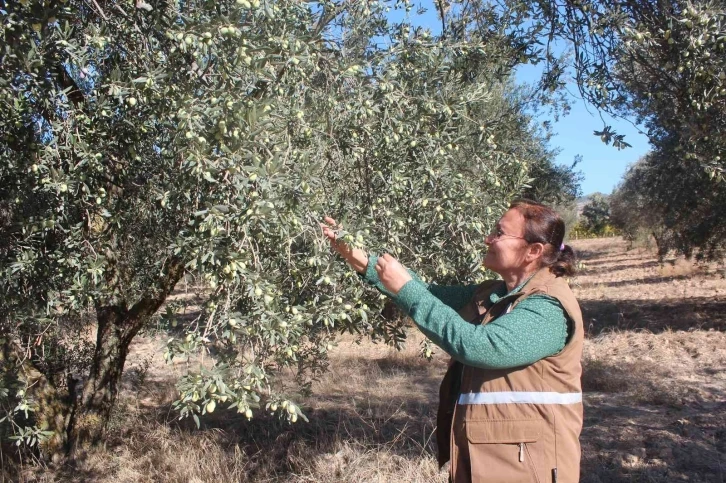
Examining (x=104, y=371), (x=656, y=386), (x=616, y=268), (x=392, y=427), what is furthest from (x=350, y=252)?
(x=616, y=268)

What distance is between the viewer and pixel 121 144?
3463mm

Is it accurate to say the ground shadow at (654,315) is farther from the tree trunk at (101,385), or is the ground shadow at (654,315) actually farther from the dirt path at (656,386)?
the tree trunk at (101,385)

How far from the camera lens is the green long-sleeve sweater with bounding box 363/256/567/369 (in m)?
1.82

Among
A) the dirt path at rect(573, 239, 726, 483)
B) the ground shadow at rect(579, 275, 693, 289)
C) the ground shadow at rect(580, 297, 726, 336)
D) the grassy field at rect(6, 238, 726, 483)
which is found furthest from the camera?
the ground shadow at rect(579, 275, 693, 289)

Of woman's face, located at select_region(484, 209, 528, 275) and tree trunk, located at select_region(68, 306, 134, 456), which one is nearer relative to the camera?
woman's face, located at select_region(484, 209, 528, 275)

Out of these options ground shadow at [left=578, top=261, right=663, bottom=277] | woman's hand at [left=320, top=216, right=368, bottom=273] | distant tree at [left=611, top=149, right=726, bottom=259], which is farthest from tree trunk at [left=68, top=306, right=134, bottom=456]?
ground shadow at [left=578, top=261, right=663, bottom=277]

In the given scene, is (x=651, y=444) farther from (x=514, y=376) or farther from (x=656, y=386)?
(x=514, y=376)

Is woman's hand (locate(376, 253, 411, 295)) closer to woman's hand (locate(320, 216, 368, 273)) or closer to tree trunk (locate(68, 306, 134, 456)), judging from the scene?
woman's hand (locate(320, 216, 368, 273))

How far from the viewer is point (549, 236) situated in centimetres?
217

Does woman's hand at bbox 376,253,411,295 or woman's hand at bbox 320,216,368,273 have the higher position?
woman's hand at bbox 320,216,368,273

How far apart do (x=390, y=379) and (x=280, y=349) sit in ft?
19.9

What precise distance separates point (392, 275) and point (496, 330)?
0.40 meters

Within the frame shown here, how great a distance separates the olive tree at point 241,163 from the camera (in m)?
2.33

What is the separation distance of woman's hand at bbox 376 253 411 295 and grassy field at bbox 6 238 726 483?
106cm
